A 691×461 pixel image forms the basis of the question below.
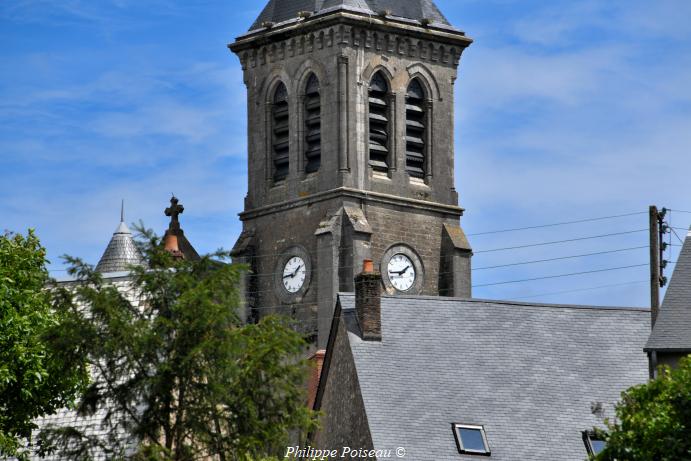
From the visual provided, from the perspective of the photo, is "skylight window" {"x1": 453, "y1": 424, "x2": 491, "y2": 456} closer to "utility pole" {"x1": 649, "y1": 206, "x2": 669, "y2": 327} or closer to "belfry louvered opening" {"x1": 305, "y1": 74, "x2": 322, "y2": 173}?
"utility pole" {"x1": 649, "y1": 206, "x2": 669, "y2": 327}

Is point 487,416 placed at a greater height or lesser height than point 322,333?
lesser

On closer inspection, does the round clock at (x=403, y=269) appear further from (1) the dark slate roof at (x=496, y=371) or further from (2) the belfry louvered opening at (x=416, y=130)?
(1) the dark slate roof at (x=496, y=371)

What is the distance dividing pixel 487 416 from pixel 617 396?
353 cm

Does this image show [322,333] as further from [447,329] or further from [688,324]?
[688,324]

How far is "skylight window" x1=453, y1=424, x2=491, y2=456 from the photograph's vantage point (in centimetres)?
5444

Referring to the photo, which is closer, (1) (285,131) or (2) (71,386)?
(2) (71,386)

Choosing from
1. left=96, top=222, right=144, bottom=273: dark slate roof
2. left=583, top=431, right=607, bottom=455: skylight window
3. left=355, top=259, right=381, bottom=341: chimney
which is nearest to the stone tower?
left=96, top=222, right=144, bottom=273: dark slate roof

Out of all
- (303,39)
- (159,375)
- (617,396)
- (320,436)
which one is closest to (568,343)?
(617,396)

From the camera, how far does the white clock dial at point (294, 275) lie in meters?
86.5

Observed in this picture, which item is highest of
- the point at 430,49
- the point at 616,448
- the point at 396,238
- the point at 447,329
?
the point at 430,49

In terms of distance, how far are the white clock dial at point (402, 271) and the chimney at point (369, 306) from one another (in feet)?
94.5

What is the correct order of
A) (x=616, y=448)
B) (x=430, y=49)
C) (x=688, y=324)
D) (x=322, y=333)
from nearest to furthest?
1. (x=616, y=448)
2. (x=688, y=324)
3. (x=322, y=333)
4. (x=430, y=49)

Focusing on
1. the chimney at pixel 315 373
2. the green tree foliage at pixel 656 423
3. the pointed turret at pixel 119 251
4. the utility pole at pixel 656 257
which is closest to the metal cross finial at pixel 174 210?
the pointed turret at pixel 119 251

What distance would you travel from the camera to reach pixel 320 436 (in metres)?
58.8
